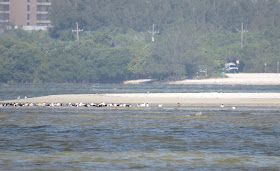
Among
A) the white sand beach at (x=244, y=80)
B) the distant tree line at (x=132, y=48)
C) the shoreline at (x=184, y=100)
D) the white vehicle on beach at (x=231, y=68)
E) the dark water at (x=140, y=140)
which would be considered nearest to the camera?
the dark water at (x=140, y=140)

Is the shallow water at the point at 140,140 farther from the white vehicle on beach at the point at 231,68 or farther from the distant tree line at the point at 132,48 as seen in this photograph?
the white vehicle on beach at the point at 231,68

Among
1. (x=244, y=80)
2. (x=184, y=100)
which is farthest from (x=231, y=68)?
(x=184, y=100)

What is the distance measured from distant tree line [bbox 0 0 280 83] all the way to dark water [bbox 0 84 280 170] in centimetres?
8058

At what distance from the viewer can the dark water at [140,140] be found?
22.7 metres

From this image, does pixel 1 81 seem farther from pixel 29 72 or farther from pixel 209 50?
pixel 209 50

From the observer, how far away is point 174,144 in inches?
1089

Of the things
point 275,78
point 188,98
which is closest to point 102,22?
point 275,78

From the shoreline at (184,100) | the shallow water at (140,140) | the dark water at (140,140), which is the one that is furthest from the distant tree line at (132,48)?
the shallow water at (140,140)

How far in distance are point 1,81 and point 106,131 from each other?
9758 centimetres

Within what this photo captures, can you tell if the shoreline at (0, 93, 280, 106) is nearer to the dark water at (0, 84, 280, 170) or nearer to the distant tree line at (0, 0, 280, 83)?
the dark water at (0, 84, 280, 170)

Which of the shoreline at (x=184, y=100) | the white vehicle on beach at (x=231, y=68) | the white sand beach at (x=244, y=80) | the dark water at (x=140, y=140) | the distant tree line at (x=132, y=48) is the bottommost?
the dark water at (x=140, y=140)

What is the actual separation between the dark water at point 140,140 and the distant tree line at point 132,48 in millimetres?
80582

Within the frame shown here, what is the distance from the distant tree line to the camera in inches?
4968

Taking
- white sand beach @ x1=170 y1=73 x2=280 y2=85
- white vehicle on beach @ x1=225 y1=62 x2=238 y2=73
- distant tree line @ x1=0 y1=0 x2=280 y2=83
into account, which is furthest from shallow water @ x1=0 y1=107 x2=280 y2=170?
white vehicle on beach @ x1=225 y1=62 x2=238 y2=73
